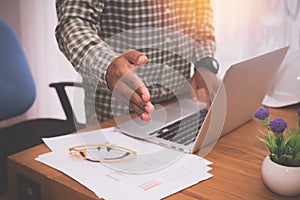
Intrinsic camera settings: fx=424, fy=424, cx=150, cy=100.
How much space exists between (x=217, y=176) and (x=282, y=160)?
5.9 inches

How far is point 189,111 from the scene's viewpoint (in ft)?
4.13

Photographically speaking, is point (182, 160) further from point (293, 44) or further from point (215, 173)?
point (293, 44)

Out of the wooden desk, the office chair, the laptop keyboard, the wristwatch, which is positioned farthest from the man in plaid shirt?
the office chair

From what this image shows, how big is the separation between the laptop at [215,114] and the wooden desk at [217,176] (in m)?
0.05

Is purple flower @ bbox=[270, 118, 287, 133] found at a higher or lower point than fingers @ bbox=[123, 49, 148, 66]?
lower

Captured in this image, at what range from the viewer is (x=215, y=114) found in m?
0.98

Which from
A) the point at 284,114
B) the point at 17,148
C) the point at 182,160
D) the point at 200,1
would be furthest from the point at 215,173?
Result: the point at 17,148

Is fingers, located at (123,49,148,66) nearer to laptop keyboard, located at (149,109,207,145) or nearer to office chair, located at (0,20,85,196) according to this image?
laptop keyboard, located at (149,109,207,145)

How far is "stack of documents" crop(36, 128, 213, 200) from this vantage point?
84 cm

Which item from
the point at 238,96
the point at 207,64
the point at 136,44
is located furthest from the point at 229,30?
the point at 238,96

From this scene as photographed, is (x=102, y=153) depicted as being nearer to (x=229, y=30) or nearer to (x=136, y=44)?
(x=136, y=44)

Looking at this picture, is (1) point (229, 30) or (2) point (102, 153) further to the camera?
(1) point (229, 30)

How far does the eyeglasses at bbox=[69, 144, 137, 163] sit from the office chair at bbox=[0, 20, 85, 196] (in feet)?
3.13

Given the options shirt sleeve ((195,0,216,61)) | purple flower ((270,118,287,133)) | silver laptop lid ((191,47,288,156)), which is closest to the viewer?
purple flower ((270,118,287,133))
